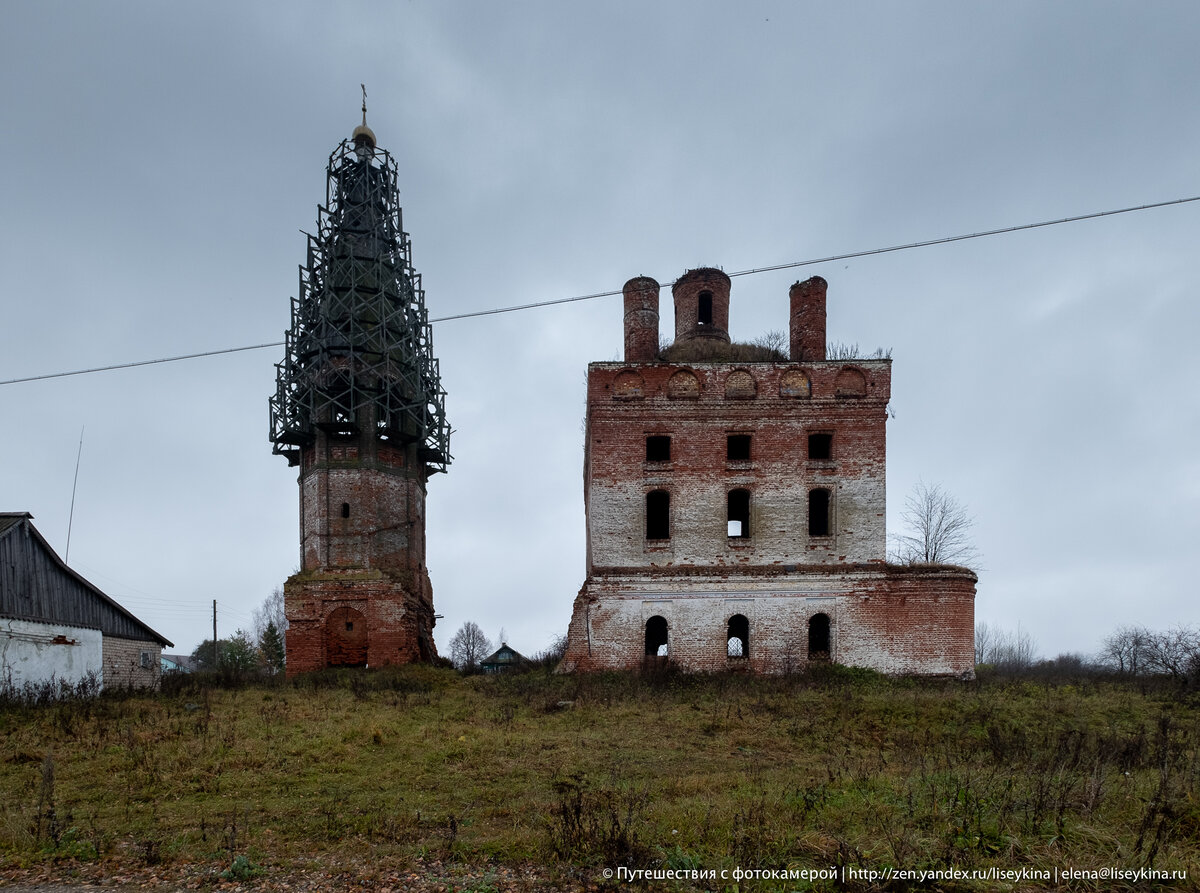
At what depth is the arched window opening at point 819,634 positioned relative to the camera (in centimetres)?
1884

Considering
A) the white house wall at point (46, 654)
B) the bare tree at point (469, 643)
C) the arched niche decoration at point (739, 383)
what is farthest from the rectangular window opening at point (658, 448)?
the bare tree at point (469, 643)

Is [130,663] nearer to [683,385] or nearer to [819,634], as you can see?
[683,385]

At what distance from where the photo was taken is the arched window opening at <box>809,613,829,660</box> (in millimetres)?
18844

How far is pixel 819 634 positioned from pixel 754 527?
3.23 m

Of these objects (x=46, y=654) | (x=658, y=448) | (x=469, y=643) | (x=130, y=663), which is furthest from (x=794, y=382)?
(x=469, y=643)

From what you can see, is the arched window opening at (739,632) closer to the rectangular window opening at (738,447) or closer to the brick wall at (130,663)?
the rectangular window opening at (738,447)

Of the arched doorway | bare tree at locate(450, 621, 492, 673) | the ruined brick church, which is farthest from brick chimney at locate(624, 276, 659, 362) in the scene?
bare tree at locate(450, 621, 492, 673)

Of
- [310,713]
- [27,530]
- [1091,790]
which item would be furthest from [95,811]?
[27,530]

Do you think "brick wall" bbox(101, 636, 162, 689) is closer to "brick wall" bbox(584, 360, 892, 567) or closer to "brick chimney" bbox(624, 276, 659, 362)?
"brick wall" bbox(584, 360, 892, 567)

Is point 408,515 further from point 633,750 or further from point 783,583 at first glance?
point 633,750

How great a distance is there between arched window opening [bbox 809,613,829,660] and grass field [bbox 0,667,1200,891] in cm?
226

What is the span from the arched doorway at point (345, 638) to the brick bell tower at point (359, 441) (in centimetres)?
3

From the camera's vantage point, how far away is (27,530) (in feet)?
54.6

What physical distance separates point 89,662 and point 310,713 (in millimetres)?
7909
